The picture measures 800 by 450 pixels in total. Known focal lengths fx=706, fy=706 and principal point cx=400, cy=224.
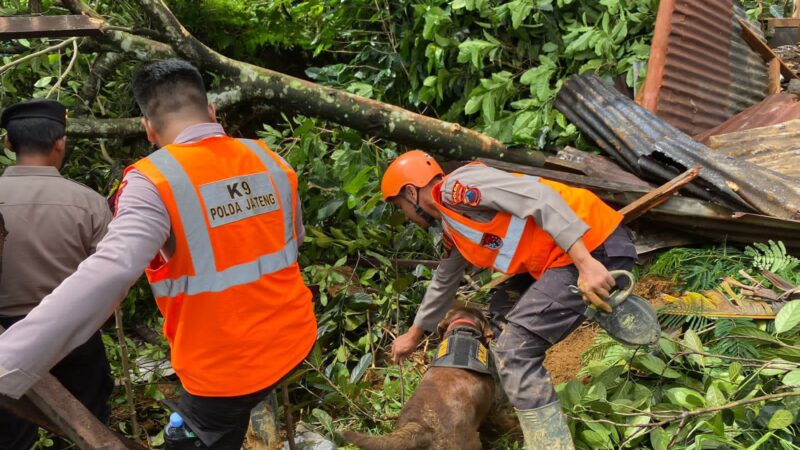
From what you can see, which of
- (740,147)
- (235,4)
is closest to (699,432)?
(740,147)

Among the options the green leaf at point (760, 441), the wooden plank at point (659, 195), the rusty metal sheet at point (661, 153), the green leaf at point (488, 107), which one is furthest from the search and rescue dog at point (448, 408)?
the green leaf at point (488, 107)

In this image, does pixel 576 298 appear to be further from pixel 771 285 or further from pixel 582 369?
pixel 771 285

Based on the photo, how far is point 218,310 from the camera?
231cm

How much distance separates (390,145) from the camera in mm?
5426

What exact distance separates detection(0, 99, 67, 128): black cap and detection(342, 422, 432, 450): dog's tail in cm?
204

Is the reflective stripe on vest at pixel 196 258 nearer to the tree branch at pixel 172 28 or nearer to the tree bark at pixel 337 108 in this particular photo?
the tree bark at pixel 337 108

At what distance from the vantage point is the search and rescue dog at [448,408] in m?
2.76

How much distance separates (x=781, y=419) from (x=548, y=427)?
34.6 inches

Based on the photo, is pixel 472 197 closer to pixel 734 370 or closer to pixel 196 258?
pixel 196 258

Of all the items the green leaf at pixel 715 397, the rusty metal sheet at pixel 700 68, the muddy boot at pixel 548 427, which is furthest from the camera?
the rusty metal sheet at pixel 700 68

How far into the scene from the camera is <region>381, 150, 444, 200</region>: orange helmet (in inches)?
121

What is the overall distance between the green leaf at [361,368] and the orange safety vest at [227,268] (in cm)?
139

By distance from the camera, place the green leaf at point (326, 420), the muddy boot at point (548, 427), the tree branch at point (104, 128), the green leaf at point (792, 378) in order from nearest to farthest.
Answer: the green leaf at point (792, 378)
the muddy boot at point (548, 427)
the green leaf at point (326, 420)
the tree branch at point (104, 128)

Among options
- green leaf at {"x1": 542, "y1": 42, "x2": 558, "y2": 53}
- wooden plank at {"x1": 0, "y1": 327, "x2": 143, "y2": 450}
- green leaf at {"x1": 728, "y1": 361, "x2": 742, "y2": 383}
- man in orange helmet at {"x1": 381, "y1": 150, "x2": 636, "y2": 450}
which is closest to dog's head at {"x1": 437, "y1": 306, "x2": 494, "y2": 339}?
man in orange helmet at {"x1": 381, "y1": 150, "x2": 636, "y2": 450}
